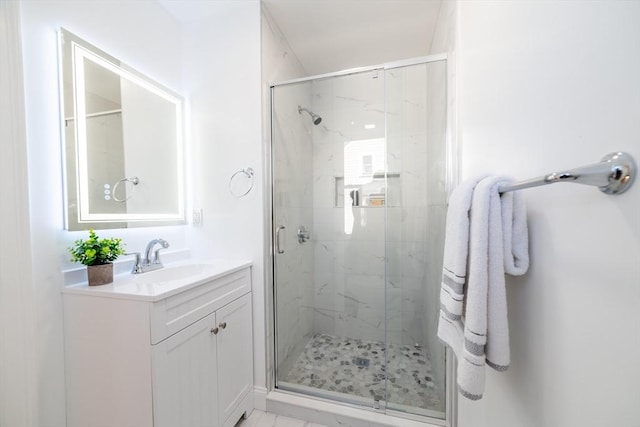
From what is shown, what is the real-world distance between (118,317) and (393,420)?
1.48 m

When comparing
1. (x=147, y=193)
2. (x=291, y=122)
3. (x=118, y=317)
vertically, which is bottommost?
(x=118, y=317)

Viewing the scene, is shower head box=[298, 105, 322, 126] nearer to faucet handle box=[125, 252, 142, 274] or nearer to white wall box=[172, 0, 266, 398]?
white wall box=[172, 0, 266, 398]

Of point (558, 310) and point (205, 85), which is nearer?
point (558, 310)

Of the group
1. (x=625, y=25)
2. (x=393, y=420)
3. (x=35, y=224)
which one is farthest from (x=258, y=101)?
(x=393, y=420)

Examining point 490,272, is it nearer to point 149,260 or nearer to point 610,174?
point 610,174

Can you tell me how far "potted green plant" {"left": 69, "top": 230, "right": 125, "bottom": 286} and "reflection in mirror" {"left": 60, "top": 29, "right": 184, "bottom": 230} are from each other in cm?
11

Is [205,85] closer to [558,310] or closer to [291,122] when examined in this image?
[291,122]

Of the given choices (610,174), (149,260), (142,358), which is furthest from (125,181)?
(610,174)

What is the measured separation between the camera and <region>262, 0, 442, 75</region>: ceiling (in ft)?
5.08

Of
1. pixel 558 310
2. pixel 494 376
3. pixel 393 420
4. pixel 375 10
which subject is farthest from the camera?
pixel 375 10

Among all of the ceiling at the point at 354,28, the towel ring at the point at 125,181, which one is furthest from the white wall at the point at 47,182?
the ceiling at the point at 354,28

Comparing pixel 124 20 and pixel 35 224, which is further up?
pixel 124 20

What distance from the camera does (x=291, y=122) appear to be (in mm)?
1843

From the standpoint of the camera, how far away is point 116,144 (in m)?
1.27
